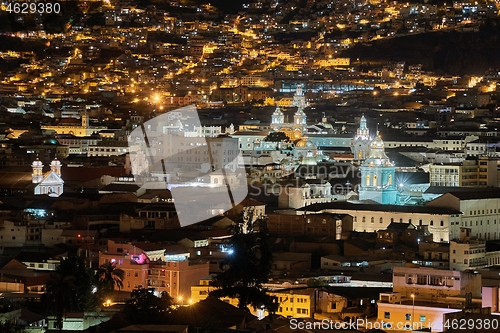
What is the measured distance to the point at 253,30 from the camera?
112562 mm

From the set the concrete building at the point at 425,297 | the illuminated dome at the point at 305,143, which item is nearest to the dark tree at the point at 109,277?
the concrete building at the point at 425,297

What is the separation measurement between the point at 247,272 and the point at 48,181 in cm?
2088

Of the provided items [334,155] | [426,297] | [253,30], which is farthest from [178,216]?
[253,30]

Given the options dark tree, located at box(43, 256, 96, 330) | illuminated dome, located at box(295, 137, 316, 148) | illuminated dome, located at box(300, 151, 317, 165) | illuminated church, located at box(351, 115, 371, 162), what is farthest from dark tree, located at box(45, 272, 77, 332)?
illuminated dome, located at box(295, 137, 316, 148)

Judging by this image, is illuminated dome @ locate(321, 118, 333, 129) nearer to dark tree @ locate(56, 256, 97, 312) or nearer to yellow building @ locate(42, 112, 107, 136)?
yellow building @ locate(42, 112, 107, 136)

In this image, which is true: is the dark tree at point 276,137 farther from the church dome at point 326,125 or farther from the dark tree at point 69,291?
the dark tree at point 69,291

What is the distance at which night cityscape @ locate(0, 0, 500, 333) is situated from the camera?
29359mm

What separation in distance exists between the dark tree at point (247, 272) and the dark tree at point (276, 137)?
102 ft

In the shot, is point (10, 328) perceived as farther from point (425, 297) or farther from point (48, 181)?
point (48, 181)

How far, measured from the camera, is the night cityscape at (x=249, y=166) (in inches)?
1156

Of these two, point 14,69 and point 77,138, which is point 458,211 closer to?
point 77,138

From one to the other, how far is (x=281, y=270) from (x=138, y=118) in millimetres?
44925

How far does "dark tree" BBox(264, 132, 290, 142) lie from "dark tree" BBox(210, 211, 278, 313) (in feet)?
102

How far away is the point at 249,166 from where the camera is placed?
195 ft
